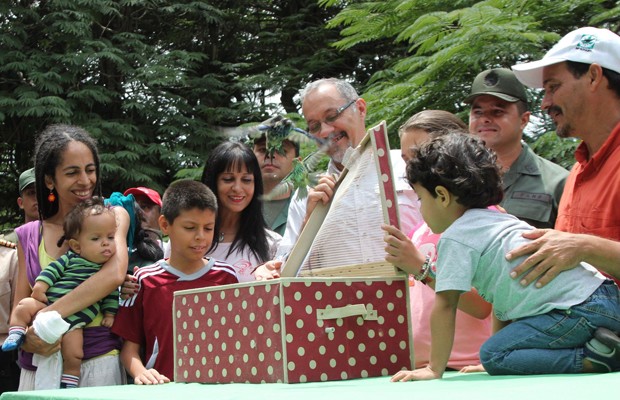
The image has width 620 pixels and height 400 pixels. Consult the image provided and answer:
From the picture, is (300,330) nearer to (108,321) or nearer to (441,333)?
(441,333)

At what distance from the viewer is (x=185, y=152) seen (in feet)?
36.7

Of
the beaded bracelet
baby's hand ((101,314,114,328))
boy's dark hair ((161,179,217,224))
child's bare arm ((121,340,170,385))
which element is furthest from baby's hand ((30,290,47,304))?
the beaded bracelet

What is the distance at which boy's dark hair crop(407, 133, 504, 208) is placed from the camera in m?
2.30

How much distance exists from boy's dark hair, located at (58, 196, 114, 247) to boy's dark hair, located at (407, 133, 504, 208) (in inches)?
73.3

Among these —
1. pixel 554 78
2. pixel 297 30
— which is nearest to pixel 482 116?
pixel 554 78

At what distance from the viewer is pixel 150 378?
9.79 ft

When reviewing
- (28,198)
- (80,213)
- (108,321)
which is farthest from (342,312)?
(28,198)

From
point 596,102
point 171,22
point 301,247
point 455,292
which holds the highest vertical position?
point 171,22

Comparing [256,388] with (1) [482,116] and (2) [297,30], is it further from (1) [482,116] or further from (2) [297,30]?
(2) [297,30]

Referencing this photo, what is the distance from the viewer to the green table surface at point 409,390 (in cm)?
154

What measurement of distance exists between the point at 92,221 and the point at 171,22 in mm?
10278

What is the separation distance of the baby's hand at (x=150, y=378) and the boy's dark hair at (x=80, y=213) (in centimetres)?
92

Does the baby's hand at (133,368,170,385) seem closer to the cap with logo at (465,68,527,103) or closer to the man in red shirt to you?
the man in red shirt

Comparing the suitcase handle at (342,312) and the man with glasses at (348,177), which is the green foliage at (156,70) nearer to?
the man with glasses at (348,177)
